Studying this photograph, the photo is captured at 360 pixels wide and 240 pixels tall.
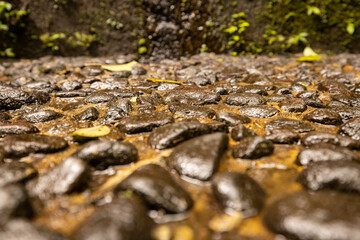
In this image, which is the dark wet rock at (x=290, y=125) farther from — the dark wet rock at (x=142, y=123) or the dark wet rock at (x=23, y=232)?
the dark wet rock at (x=23, y=232)

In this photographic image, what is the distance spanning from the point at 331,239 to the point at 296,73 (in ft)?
13.7

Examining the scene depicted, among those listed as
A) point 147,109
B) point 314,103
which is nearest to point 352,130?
point 314,103

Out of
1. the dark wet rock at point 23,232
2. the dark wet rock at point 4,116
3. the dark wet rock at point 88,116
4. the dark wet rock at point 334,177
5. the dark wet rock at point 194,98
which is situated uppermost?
the dark wet rock at point 334,177

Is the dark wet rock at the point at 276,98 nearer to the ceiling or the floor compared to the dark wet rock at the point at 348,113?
nearer to the floor

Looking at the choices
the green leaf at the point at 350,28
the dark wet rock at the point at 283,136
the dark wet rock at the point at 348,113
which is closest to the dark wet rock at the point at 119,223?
the dark wet rock at the point at 283,136

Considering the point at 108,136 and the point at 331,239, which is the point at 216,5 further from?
the point at 331,239

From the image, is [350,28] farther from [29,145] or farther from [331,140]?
[29,145]

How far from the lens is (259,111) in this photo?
2.35m

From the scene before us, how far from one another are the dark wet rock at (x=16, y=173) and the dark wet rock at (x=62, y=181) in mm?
58

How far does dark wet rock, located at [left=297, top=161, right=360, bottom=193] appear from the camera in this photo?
46.2 inches

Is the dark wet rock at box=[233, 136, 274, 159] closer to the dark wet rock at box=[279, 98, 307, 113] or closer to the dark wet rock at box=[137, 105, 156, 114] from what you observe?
the dark wet rock at box=[279, 98, 307, 113]

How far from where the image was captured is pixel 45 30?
5414 mm

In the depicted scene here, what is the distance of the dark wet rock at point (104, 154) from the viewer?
1477 mm

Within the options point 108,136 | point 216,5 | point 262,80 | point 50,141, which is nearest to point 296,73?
point 262,80
